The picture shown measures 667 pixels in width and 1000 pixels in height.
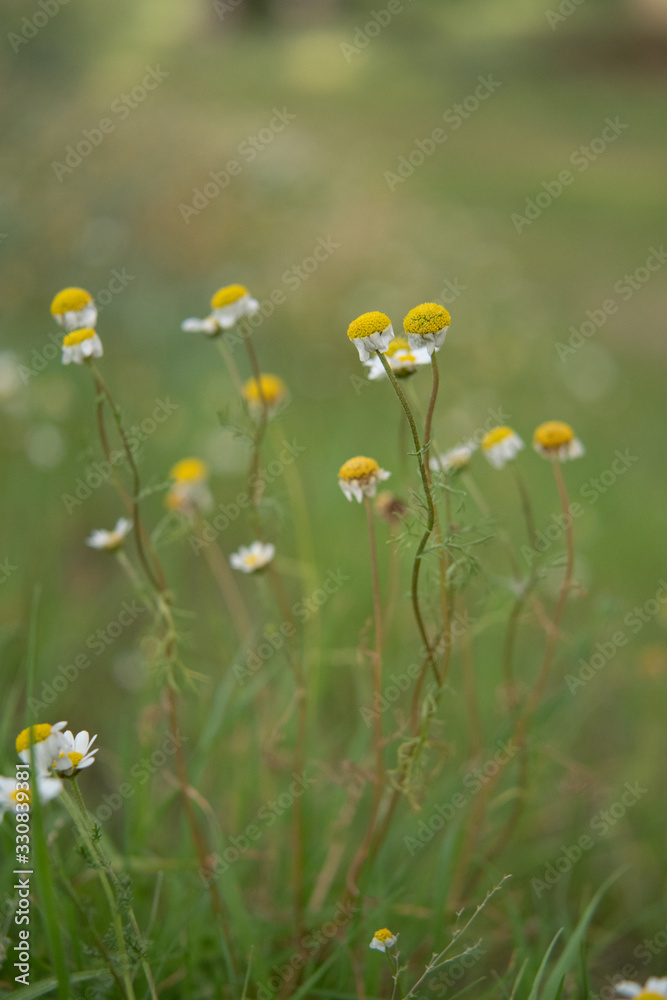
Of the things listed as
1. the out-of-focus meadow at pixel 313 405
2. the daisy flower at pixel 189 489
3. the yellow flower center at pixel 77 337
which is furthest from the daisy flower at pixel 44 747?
the daisy flower at pixel 189 489

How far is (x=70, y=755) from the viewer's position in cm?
76

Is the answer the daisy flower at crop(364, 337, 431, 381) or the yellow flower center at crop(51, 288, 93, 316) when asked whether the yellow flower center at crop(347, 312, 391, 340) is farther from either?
the yellow flower center at crop(51, 288, 93, 316)

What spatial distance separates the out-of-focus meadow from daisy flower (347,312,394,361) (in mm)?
335

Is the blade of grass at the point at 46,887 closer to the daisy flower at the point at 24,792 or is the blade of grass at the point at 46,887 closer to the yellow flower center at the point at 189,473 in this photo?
the daisy flower at the point at 24,792

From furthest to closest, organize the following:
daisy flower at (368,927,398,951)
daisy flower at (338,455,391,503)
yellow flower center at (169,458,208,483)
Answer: yellow flower center at (169,458,208,483) < daisy flower at (338,455,391,503) < daisy flower at (368,927,398,951)

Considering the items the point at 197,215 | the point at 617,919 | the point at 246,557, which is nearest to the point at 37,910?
the point at 246,557

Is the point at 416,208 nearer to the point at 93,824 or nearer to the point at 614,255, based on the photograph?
the point at 614,255

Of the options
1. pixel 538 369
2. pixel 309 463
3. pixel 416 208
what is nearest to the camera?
pixel 309 463

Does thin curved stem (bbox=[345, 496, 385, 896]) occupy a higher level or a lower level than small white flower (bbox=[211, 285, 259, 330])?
lower

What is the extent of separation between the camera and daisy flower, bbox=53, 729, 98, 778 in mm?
743

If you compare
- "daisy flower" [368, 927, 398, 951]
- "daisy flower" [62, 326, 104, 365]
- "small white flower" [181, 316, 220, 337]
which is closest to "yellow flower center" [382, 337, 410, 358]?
"small white flower" [181, 316, 220, 337]

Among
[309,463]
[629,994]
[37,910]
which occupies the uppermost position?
[629,994]

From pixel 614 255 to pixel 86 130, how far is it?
388 cm

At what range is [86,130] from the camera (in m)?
3.62
